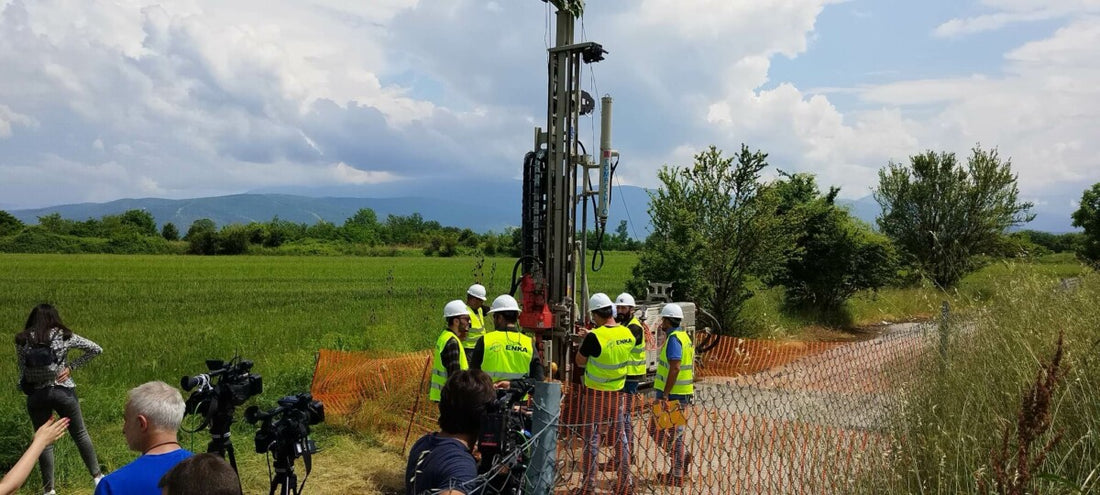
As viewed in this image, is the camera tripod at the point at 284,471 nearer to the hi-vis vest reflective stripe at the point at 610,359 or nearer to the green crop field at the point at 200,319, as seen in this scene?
the green crop field at the point at 200,319

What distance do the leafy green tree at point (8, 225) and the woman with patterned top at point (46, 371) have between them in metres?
57.1

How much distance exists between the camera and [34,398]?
5.39 meters

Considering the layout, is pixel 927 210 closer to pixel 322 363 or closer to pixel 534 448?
pixel 322 363

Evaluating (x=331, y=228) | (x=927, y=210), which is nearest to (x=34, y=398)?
(x=927, y=210)

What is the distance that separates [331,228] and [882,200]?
204ft

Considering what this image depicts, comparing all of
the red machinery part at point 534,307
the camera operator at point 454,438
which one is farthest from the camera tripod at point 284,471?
the red machinery part at point 534,307

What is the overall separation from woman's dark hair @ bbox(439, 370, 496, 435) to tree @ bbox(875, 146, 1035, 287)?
2292cm

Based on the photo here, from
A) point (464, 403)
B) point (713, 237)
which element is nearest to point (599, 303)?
point (464, 403)

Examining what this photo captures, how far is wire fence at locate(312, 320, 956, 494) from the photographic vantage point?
430cm

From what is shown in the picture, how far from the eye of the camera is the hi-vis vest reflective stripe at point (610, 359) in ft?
19.2

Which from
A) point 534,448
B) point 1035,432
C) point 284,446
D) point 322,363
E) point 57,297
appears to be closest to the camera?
point 1035,432

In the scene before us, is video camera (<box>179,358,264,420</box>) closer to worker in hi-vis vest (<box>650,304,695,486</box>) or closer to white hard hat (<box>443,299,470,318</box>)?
white hard hat (<box>443,299,470,318</box>)

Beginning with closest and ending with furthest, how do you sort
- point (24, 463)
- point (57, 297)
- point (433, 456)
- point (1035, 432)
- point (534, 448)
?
point (1035, 432)
point (433, 456)
point (24, 463)
point (534, 448)
point (57, 297)

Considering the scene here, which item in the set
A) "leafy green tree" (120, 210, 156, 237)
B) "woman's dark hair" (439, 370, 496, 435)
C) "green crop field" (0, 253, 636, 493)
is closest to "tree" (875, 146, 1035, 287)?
"green crop field" (0, 253, 636, 493)
